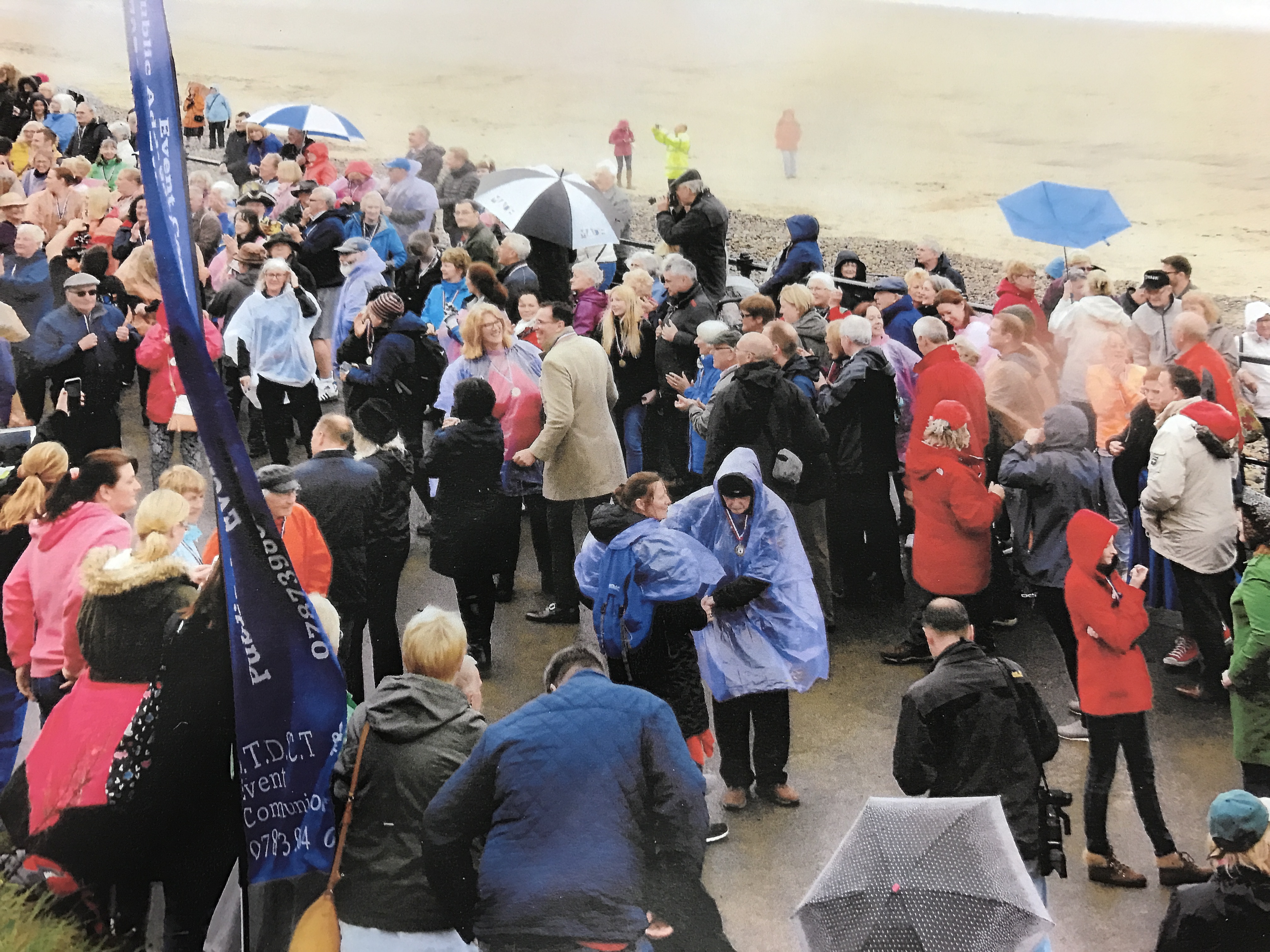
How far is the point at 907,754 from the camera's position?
3297 millimetres

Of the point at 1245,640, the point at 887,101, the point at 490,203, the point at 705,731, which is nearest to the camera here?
the point at 1245,640

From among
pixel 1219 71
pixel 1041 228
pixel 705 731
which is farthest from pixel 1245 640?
pixel 1219 71

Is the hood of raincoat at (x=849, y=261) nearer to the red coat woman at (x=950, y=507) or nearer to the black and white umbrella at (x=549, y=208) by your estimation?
the black and white umbrella at (x=549, y=208)

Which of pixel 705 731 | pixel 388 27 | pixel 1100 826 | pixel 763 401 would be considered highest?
pixel 388 27

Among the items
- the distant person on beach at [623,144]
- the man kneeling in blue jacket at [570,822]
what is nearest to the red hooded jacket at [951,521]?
the man kneeling in blue jacket at [570,822]

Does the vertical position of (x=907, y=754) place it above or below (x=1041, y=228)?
below

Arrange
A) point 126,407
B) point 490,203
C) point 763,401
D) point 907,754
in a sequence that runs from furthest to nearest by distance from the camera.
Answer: point 126,407 < point 490,203 < point 763,401 < point 907,754

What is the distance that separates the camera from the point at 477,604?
524 centimetres

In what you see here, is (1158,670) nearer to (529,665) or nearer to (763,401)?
(763,401)

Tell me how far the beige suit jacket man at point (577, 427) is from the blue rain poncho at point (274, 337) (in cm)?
174

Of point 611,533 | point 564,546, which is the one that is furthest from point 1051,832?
point 564,546

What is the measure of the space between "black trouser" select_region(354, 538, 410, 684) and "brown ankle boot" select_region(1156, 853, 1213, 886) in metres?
2.85

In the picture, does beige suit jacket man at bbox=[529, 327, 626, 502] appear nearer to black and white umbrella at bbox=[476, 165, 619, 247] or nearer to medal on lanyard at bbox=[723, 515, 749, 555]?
medal on lanyard at bbox=[723, 515, 749, 555]

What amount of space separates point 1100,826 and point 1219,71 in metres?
16.8
